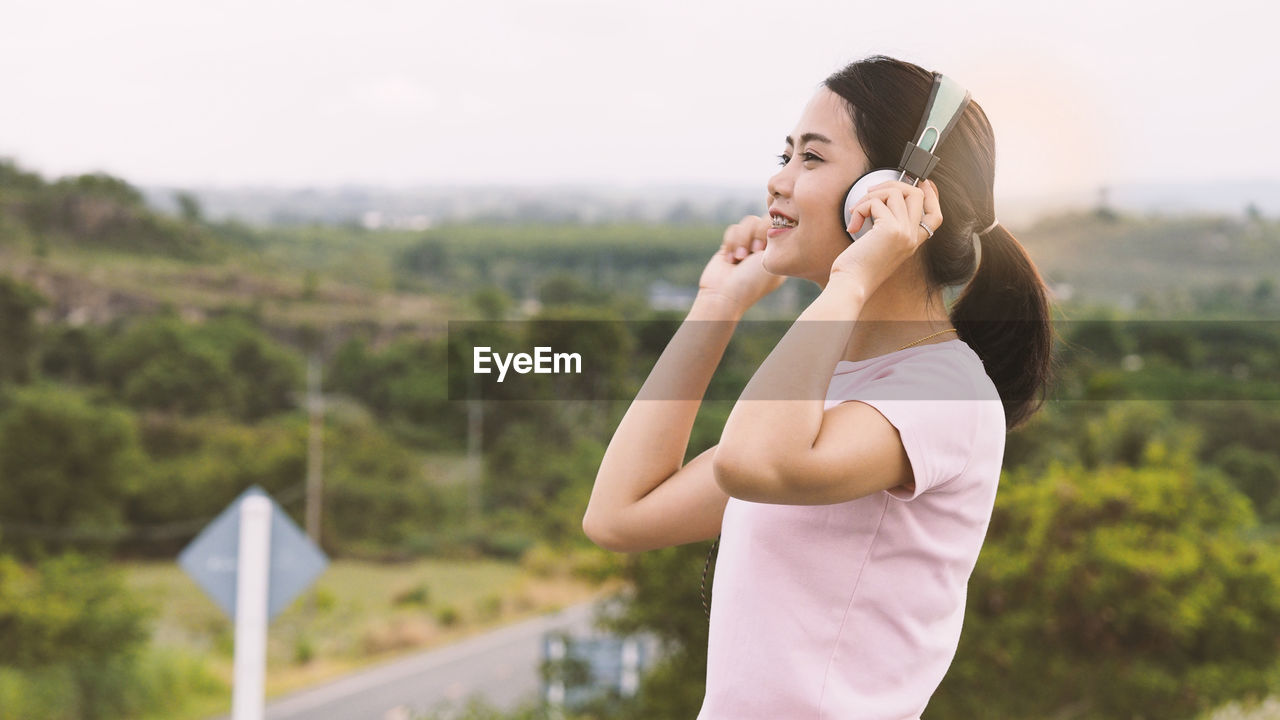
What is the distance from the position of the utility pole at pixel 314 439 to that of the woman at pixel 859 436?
17.5 meters

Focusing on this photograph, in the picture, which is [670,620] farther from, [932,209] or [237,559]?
[932,209]

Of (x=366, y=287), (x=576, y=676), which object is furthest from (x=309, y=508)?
(x=576, y=676)

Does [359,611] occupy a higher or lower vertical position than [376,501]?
lower

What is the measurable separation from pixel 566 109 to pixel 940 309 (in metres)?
2.65

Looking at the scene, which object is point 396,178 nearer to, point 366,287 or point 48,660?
point 48,660

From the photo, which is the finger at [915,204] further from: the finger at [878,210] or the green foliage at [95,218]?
the green foliage at [95,218]

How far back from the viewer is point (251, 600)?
240 cm

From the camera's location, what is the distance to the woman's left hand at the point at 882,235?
2.26ft

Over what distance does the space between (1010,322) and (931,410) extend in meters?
0.20

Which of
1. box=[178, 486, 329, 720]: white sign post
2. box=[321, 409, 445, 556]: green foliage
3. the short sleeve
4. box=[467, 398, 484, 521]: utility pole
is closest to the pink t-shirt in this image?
the short sleeve

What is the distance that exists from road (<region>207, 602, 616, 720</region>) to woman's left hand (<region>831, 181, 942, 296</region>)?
449 inches

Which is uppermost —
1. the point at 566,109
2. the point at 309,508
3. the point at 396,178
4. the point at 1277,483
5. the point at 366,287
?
the point at 566,109

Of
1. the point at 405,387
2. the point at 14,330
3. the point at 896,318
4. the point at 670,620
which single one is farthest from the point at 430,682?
the point at 896,318

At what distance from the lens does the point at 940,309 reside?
0.80m
